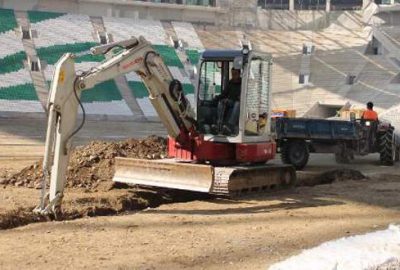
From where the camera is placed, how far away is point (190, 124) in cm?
1312

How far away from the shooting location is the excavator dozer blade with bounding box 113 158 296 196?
12227 millimetres

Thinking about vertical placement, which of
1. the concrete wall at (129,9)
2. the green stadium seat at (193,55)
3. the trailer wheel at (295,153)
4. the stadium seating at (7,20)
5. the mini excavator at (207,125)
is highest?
the concrete wall at (129,9)

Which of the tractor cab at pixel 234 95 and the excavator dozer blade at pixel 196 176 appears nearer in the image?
the excavator dozer blade at pixel 196 176

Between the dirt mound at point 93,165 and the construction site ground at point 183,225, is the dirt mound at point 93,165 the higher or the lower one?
the higher one

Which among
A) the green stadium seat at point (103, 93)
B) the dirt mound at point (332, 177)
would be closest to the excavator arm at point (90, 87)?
the dirt mound at point (332, 177)

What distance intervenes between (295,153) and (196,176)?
7.45 metres

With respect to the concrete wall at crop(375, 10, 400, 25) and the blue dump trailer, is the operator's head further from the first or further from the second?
the concrete wall at crop(375, 10, 400, 25)

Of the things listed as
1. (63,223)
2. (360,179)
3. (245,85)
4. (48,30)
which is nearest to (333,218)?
(245,85)

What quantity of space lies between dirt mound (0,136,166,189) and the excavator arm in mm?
2346

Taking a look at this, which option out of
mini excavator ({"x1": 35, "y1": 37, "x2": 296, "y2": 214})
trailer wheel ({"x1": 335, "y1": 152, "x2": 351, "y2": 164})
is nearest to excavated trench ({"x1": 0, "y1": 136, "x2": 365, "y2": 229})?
mini excavator ({"x1": 35, "y1": 37, "x2": 296, "y2": 214})

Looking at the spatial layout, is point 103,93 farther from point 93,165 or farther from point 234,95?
point 234,95

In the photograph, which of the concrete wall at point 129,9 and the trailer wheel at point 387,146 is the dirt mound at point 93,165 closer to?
the trailer wheel at point 387,146

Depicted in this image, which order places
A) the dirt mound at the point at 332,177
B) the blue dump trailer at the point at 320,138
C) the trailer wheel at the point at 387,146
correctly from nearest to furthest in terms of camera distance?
→ the dirt mound at the point at 332,177, the blue dump trailer at the point at 320,138, the trailer wheel at the point at 387,146

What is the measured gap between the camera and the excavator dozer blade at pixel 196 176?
12.2 m
